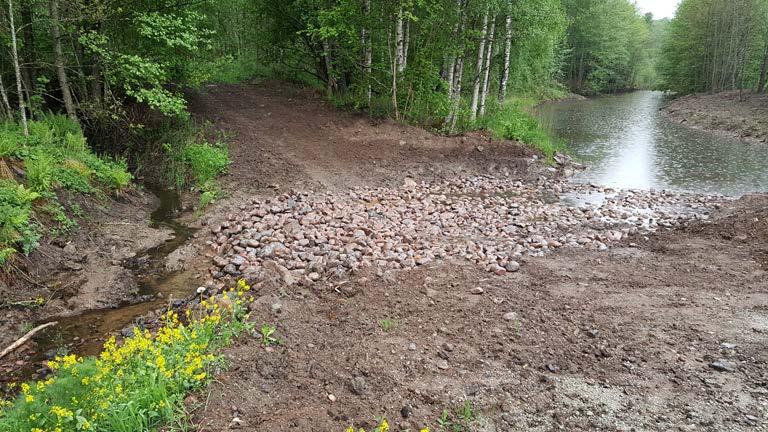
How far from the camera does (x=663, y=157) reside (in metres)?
17.8

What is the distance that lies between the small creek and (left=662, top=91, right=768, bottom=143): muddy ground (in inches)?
940

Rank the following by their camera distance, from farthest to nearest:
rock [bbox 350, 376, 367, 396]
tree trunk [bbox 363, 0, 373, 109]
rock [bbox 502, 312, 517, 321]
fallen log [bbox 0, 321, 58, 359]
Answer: tree trunk [bbox 363, 0, 373, 109]
rock [bbox 502, 312, 517, 321]
fallen log [bbox 0, 321, 58, 359]
rock [bbox 350, 376, 367, 396]

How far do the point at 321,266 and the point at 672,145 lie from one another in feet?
63.7

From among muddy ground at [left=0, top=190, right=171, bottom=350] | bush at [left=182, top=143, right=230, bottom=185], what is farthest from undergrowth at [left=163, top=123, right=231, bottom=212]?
muddy ground at [left=0, top=190, right=171, bottom=350]

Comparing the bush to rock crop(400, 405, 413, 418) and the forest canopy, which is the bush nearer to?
the forest canopy

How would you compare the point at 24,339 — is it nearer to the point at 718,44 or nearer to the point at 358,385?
the point at 358,385

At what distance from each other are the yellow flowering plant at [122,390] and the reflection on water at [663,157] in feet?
42.2

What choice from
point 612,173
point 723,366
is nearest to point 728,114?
point 612,173

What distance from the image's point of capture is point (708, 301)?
610 cm

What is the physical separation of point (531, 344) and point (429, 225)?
4416mm

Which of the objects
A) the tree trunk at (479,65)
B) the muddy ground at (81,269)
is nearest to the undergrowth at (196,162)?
the muddy ground at (81,269)

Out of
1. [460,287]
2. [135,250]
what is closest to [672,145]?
[460,287]

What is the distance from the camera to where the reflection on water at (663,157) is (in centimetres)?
1380

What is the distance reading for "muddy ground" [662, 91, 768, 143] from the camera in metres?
22.0
